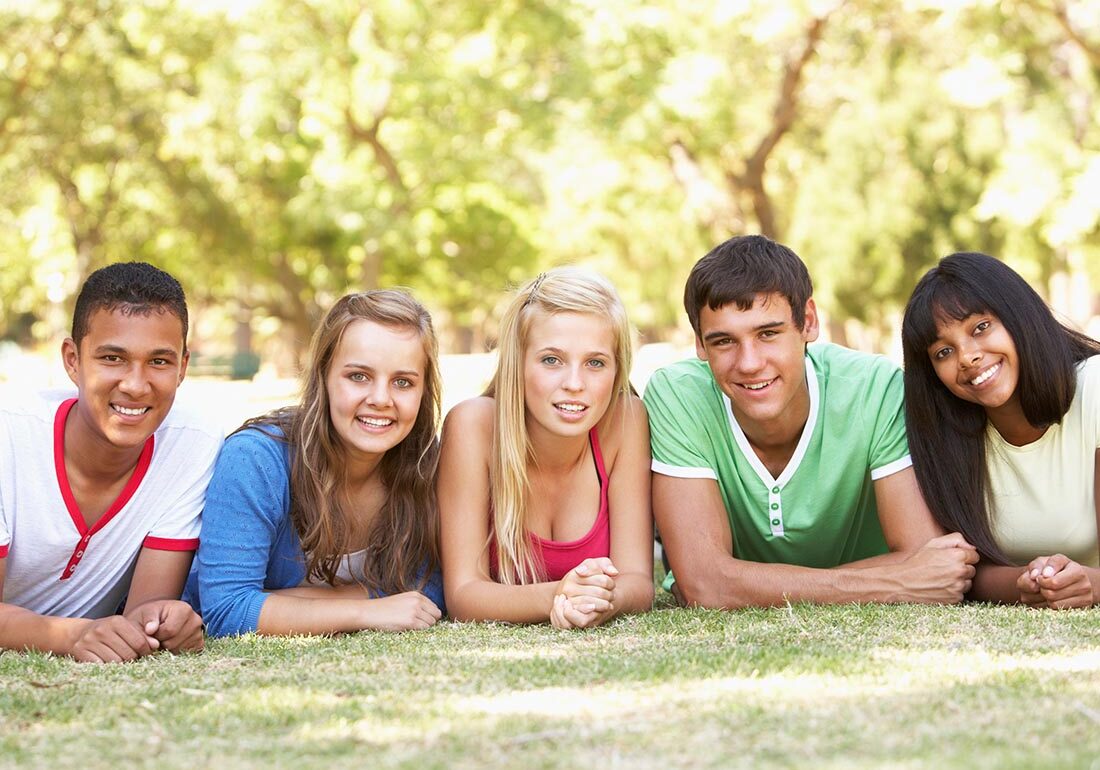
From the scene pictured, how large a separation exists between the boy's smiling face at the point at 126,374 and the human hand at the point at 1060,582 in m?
3.44

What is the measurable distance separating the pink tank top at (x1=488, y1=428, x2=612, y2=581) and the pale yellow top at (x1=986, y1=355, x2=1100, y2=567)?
164 centimetres

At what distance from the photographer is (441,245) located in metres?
31.6

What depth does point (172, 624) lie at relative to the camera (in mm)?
4328

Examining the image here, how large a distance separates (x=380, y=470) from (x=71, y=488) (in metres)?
1.24

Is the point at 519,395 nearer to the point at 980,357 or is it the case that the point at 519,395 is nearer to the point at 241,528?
the point at 241,528

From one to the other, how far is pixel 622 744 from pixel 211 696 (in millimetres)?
1328

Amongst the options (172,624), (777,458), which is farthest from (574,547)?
(172,624)

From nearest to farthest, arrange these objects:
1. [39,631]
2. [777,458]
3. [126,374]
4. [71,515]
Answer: [39,631], [126,374], [71,515], [777,458]

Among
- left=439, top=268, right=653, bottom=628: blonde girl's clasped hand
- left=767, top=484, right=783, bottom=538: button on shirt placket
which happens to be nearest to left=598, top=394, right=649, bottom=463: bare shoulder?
left=439, top=268, right=653, bottom=628: blonde girl's clasped hand

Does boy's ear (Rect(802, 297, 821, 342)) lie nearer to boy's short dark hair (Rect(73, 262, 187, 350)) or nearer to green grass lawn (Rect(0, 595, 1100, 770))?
green grass lawn (Rect(0, 595, 1100, 770))

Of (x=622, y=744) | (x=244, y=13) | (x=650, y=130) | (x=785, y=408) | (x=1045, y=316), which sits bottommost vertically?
(x=622, y=744)

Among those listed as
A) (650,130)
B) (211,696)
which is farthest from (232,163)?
(211,696)

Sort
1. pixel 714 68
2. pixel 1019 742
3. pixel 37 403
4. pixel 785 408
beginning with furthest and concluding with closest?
pixel 714 68
pixel 785 408
pixel 37 403
pixel 1019 742

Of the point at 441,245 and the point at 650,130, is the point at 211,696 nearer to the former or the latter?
the point at 650,130
